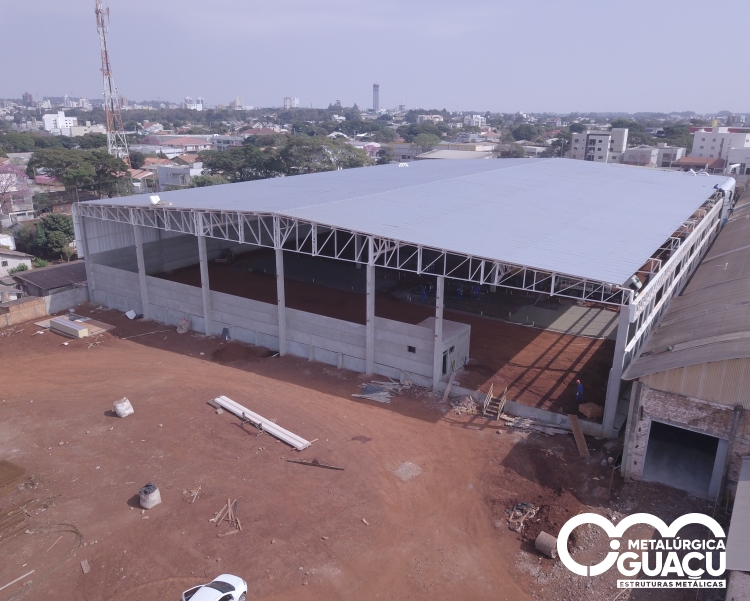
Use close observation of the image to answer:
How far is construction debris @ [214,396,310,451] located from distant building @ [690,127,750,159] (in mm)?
99444

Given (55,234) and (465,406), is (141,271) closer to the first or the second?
(465,406)

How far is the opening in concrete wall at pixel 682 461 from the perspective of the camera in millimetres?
13641

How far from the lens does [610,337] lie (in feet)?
76.5

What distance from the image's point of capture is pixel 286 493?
547 inches

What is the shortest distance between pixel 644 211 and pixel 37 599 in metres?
24.7

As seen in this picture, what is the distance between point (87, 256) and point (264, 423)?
1696 cm

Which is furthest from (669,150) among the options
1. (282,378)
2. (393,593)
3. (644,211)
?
(393,593)

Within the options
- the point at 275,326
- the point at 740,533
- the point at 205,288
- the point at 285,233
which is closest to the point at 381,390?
the point at 275,326

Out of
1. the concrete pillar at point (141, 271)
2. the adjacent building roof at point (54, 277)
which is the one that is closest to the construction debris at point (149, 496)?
the concrete pillar at point (141, 271)

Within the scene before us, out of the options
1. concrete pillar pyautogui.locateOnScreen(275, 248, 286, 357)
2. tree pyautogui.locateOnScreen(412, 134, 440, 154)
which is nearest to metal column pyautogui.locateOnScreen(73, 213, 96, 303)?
concrete pillar pyautogui.locateOnScreen(275, 248, 286, 357)

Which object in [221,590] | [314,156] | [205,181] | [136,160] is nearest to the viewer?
[221,590]

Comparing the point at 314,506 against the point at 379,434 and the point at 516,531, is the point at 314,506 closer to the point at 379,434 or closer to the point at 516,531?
the point at 379,434

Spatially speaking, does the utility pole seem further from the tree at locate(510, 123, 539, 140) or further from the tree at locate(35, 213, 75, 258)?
the tree at locate(510, 123, 539, 140)

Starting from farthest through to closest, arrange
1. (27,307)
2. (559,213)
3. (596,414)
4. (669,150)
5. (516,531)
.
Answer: (669,150)
(27,307)
(559,213)
(596,414)
(516,531)
